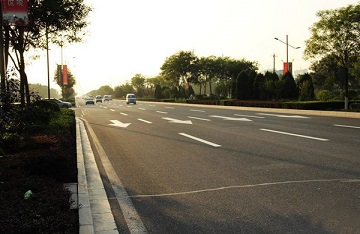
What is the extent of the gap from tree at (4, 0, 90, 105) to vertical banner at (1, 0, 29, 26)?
6.17 m

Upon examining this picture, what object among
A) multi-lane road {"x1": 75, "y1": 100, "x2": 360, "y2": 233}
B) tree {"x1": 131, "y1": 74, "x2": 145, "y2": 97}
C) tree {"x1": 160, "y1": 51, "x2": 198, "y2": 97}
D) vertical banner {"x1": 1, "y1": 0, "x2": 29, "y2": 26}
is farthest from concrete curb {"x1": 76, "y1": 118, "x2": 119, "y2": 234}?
tree {"x1": 131, "y1": 74, "x2": 145, "y2": 97}

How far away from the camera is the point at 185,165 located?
293 inches

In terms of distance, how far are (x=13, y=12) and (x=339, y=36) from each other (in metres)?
24.6

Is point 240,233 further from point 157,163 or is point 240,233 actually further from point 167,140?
point 167,140

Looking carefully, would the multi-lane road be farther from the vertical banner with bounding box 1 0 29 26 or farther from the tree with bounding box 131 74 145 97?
the tree with bounding box 131 74 145 97

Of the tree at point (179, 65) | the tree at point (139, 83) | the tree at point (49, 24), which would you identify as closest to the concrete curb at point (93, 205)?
the tree at point (49, 24)

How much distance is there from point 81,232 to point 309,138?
881 centimetres

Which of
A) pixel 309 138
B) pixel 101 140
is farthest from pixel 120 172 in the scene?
pixel 309 138

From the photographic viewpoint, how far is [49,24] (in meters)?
18.2

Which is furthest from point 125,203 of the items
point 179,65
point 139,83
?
point 139,83

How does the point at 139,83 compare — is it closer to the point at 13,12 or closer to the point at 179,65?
the point at 179,65

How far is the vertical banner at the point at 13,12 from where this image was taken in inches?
346

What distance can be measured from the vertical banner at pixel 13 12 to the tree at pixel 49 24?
617 centimetres

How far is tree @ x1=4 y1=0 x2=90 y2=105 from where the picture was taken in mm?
16344
